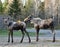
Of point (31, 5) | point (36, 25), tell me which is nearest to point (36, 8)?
point (31, 5)

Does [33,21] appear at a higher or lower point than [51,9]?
higher

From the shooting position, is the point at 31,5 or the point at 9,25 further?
the point at 31,5

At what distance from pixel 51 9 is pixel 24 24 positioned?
59.5 m

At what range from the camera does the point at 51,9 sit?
257ft

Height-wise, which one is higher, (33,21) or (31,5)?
(33,21)

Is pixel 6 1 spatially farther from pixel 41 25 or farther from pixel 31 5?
pixel 41 25

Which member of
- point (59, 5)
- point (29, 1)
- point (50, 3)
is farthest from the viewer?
point (29, 1)

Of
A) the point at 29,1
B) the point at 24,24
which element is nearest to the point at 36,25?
the point at 24,24

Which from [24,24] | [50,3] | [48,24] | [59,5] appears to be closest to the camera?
[24,24]

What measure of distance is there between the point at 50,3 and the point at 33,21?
5905 centimetres

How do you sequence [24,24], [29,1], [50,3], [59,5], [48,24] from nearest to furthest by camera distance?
[24,24] → [48,24] → [59,5] → [50,3] → [29,1]

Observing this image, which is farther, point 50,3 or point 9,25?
point 50,3

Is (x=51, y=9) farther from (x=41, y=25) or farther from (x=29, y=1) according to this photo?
(x=41, y=25)

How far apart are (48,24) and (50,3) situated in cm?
5915
